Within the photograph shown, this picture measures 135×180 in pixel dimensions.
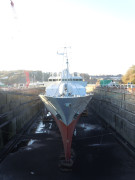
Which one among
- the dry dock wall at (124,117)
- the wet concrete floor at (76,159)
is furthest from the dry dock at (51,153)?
the dry dock wall at (124,117)

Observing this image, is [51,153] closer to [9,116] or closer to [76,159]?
[76,159]

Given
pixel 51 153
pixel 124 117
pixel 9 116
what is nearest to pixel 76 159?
pixel 51 153

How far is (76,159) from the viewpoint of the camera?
13211 millimetres

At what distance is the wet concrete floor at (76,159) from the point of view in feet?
36.5

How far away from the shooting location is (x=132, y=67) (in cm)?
4953

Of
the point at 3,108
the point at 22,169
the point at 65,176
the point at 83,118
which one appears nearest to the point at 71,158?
the point at 65,176

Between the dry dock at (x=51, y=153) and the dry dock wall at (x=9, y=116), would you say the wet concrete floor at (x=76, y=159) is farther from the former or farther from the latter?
the dry dock wall at (x=9, y=116)

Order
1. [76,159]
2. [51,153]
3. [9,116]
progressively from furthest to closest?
[9,116], [51,153], [76,159]

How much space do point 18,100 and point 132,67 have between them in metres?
39.5

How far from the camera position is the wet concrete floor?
11.1m

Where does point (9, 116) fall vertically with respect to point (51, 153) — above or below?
above

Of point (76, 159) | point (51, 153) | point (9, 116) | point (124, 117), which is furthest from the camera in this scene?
point (124, 117)

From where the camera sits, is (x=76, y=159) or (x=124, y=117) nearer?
(x=76, y=159)

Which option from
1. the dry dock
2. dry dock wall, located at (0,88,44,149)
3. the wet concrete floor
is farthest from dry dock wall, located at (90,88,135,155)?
dry dock wall, located at (0,88,44,149)
